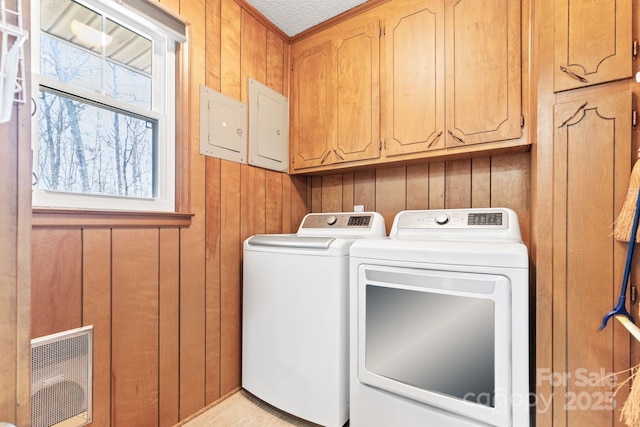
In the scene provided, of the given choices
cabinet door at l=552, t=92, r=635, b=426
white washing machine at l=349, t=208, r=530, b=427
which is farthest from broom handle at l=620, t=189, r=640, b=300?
white washing machine at l=349, t=208, r=530, b=427

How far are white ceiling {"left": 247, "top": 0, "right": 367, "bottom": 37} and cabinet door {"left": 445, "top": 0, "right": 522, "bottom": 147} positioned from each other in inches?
26.4

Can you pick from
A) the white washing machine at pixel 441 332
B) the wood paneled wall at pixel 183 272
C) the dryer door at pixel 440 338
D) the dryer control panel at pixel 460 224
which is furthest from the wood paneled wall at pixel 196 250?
the dryer door at pixel 440 338

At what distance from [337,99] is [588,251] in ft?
5.15

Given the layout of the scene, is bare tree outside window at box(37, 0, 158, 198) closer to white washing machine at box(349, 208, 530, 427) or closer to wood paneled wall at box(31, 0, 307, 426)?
wood paneled wall at box(31, 0, 307, 426)

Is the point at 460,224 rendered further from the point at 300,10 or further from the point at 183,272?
the point at 300,10

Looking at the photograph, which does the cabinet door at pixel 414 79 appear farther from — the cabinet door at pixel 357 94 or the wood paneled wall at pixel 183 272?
the wood paneled wall at pixel 183 272

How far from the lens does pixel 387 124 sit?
1.81 m

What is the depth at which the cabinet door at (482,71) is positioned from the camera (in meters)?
1.45

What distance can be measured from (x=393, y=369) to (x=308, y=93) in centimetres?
183

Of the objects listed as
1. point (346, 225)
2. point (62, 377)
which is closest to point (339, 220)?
point (346, 225)

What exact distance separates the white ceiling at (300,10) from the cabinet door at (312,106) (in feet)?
0.54

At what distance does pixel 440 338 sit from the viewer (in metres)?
1.17

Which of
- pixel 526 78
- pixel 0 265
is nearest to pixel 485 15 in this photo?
pixel 526 78

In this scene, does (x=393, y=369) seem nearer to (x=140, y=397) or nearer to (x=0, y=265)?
(x=140, y=397)
